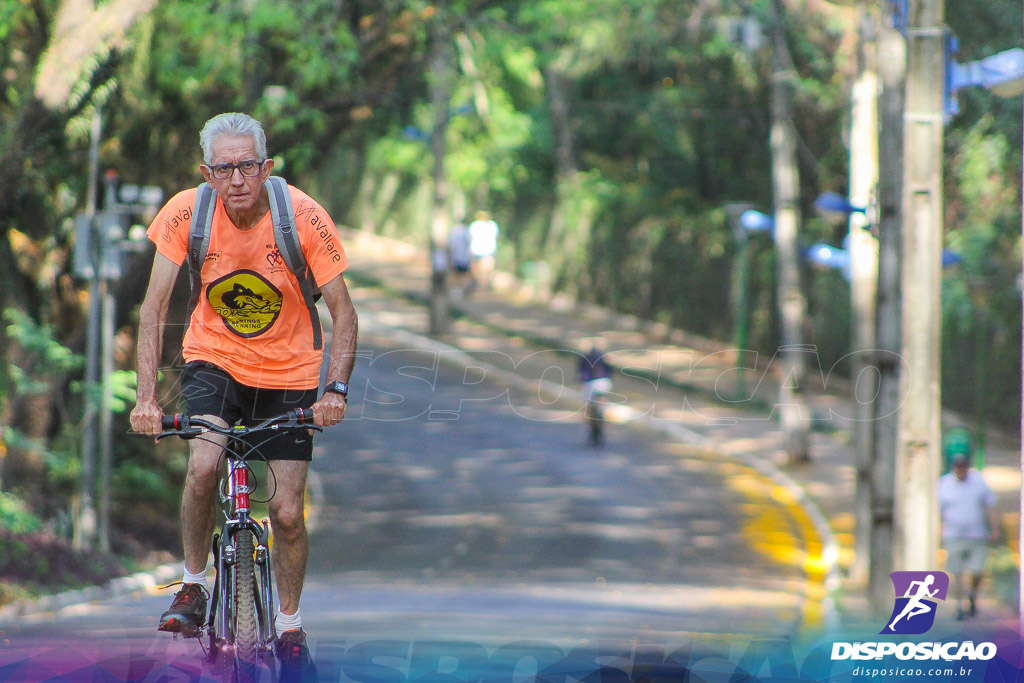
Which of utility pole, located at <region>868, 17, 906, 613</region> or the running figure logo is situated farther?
utility pole, located at <region>868, 17, 906, 613</region>

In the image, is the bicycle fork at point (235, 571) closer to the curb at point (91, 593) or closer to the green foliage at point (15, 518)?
the curb at point (91, 593)

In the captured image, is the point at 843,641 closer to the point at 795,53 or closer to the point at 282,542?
the point at 282,542

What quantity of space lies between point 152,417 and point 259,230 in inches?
31.7

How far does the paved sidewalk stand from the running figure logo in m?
7.91

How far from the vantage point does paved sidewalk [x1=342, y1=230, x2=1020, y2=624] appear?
70.5 feet

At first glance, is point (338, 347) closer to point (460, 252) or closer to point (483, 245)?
point (460, 252)

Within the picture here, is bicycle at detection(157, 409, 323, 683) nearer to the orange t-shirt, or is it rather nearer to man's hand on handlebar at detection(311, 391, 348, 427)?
man's hand on handlebar at detection(311, 391, 348, 427)

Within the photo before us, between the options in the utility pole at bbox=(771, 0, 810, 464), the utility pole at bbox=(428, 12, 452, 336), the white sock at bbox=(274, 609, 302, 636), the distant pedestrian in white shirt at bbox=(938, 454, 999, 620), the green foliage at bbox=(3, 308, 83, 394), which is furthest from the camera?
the utility pole at bbox=(428, 12, 452, 336)

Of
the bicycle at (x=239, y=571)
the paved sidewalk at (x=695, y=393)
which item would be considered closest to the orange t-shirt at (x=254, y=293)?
the bicycle at (x=239, y=571)

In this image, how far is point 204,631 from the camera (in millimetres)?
5523

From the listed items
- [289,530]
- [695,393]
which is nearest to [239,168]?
[289,530]

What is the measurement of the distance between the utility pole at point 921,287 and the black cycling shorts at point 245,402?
7278 mm

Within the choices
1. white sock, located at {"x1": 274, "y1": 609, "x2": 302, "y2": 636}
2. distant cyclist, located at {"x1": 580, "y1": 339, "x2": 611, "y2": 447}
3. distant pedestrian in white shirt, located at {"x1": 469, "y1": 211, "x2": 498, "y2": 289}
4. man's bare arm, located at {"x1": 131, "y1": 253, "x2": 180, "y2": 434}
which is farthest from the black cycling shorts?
distant pedestrian in white shirt, located at {"x1": 469, "y1": 211, "x2": 498, "y2": 289}

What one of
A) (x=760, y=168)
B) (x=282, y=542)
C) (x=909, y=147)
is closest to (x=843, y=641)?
(x=282, y=542)
